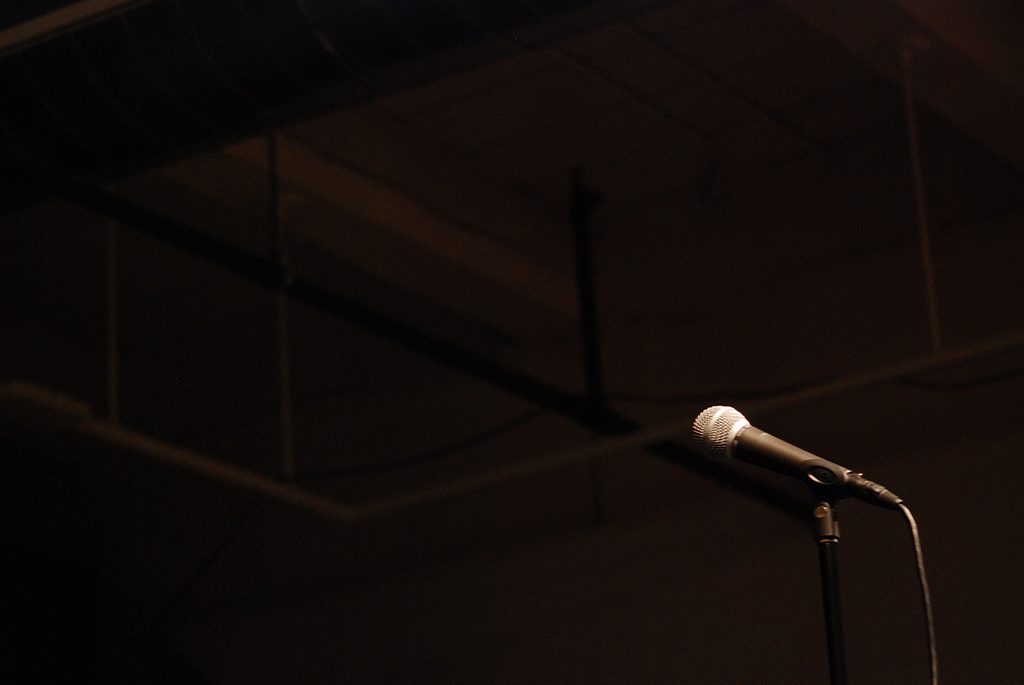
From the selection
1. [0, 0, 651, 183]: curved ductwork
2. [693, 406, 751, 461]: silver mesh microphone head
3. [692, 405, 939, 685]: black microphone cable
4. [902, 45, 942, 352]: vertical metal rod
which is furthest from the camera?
Result: [902, 45, 942, 352]: vertical metal rod

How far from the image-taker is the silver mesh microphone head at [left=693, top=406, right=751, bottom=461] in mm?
1439

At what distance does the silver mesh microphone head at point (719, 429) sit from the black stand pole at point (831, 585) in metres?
0.13

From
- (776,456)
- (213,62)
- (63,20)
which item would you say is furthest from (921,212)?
(63,20)

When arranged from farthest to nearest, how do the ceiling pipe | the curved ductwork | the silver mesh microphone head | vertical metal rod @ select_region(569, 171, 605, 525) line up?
1. vertical metal rod @ select_region(569, 171, 605, 525)
2. the ceiling pipe
3. the curved ductwork
4. the silver mesh microphone head

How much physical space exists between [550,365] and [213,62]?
2800mm

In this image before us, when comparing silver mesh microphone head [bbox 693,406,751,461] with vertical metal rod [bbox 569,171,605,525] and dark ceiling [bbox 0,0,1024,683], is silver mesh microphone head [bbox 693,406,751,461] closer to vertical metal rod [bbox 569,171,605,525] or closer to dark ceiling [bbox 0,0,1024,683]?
dark ceiling [bbox 0,0,1024,683]

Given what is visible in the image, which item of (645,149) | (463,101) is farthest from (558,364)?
(463,101)

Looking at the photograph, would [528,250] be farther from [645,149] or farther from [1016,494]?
[1016,494]

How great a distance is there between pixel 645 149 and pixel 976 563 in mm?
1809

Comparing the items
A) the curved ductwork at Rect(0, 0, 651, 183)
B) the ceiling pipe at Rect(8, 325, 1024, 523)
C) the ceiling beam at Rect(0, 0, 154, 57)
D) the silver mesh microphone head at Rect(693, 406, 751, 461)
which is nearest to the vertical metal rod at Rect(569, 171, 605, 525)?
the ceiling pipe at Rect(8, 325, 1024, 523)

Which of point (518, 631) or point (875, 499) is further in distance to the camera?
point (518, 631)

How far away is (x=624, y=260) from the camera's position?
15.7ft

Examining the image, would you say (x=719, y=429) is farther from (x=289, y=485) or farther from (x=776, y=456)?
(x=289, y=485)

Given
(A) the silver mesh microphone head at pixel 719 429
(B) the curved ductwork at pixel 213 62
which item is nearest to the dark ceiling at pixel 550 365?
(B) the curved ductwork at pixel 213 62
